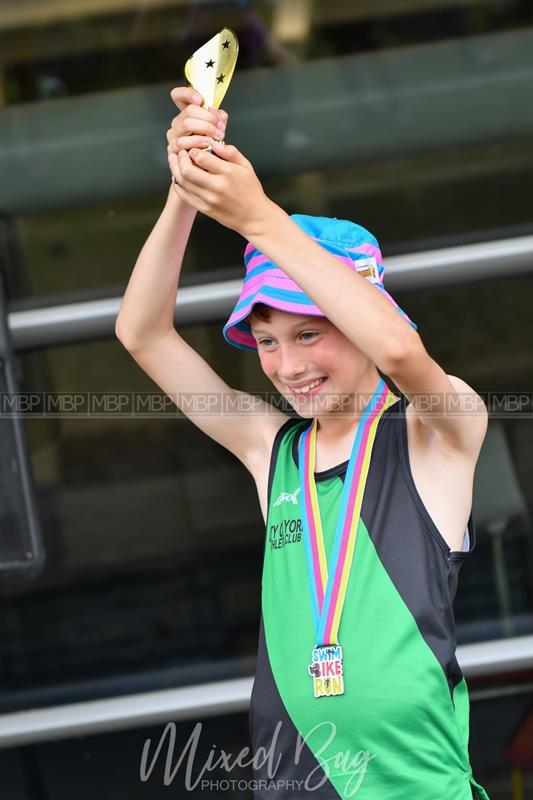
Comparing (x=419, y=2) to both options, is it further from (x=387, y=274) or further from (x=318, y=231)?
(x=318, y=231)

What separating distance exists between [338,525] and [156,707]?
1399 millimetres

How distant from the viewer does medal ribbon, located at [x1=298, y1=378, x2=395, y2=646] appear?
2.10 meters

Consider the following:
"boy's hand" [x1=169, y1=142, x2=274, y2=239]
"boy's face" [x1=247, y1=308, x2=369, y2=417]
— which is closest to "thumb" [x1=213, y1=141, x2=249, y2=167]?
"boy's hand" [x1=169, y1=142, x2=274, y2=239]

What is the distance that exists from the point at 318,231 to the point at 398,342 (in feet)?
1.31

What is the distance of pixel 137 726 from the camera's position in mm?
3283

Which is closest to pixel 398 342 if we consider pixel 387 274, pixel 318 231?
pixel 318 231

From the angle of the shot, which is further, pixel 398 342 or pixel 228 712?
pixel 228 712

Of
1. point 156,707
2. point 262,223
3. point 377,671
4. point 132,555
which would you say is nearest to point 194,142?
point 262,223

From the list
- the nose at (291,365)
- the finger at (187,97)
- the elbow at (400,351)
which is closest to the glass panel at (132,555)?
the nose at (291,365)

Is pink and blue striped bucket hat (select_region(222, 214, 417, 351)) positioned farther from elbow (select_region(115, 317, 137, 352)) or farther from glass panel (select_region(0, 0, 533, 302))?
glass panel (select_region(0, 0, 533, 302))

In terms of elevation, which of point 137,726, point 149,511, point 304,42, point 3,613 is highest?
point 304,42

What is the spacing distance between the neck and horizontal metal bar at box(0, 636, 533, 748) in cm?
128

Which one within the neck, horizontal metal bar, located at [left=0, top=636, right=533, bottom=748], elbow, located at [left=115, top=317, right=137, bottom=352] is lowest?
horizontal metal bar, located at [left=0, top=636, right=533, bottom=748]

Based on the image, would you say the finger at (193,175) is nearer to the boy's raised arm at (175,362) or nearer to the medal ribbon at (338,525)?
the boy's raised arm at (175,362)
